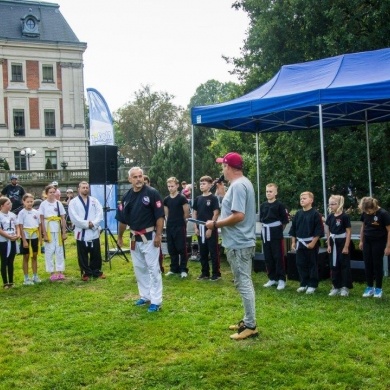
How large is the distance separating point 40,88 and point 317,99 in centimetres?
4196

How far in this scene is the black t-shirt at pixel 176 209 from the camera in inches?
384

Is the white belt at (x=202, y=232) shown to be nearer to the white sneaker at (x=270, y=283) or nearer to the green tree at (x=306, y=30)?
the white sneaker at (x=270, y=283)

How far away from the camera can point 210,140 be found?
26.9 meters

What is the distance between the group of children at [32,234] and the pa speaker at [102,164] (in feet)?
6.31

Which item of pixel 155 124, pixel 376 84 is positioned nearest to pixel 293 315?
pixel 376 84

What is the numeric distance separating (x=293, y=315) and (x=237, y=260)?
154cm

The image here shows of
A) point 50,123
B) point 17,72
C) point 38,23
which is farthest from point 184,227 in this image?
point 38,23

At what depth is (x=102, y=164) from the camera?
1183cm

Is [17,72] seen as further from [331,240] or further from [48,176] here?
[331,240]

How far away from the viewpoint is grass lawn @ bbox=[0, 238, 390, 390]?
475 cm

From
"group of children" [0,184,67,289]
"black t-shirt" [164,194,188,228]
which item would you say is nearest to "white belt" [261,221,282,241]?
"black t-shirt" [164,194,188,228]

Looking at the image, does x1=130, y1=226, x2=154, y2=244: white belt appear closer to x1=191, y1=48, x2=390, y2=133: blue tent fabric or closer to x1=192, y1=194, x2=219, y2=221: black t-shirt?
x1=192, y1=194, x2=219, y2=221: black t-shirt

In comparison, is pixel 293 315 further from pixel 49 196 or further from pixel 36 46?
pixel 36 46

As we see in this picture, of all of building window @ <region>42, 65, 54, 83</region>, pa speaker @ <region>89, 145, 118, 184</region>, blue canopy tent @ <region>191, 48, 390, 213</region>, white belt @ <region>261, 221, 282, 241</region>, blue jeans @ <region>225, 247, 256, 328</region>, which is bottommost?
blue jeans @ <region>225, 247, 256, 328</region>
